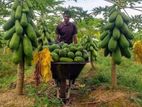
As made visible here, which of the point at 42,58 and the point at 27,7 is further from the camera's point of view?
the point at 27,7

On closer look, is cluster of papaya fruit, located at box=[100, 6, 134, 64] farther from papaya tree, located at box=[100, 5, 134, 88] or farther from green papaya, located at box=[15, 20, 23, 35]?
green papaya, located at box=[15, 20, 23, 35]

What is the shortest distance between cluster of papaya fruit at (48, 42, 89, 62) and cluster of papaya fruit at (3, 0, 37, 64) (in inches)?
18.8

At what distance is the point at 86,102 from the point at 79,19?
1957mm

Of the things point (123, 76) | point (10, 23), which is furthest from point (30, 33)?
point (123, 76)

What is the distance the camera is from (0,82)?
1246 cm

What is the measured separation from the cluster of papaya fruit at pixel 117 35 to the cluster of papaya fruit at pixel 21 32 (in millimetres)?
1689

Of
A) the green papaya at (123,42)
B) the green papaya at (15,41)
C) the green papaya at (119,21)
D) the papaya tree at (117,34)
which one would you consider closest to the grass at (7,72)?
the green papaya at (15,41)

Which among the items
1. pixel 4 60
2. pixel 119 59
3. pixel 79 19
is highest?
pixel 79 19

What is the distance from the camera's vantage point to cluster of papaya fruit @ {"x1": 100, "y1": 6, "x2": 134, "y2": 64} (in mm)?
10109

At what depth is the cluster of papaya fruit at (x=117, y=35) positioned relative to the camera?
10.1 meters

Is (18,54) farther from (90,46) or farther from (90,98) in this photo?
(90,46)

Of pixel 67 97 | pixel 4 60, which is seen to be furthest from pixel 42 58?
pixel 4 60

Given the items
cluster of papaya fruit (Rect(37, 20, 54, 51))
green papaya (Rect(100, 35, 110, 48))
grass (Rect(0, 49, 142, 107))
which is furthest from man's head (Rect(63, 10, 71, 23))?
grass (Rect(0, 49, 142, 107))

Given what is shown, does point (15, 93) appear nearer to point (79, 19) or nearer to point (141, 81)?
point (79, 19)
